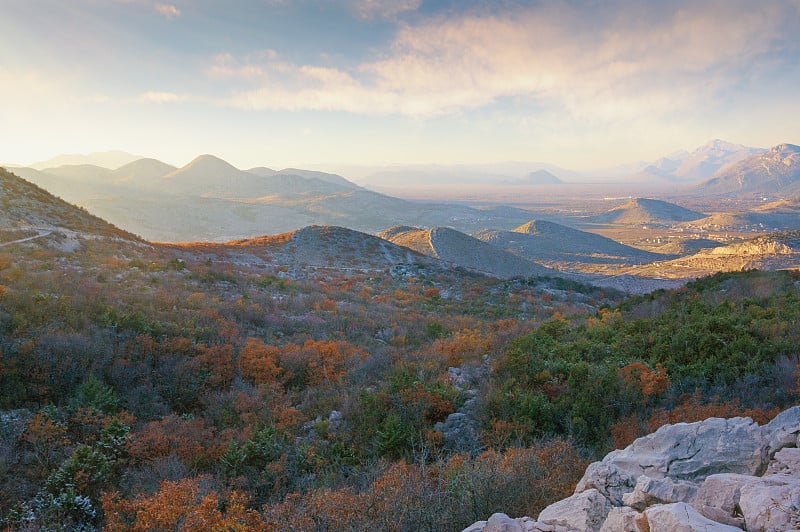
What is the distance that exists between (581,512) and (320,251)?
111 ft

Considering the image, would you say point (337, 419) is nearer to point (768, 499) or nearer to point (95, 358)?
point (95, 358)

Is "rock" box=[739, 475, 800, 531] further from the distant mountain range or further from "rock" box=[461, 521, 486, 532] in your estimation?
the distant mountain range

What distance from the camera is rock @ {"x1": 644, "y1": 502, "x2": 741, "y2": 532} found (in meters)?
2.47

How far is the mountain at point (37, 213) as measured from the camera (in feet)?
61.2

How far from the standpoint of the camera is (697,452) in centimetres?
389

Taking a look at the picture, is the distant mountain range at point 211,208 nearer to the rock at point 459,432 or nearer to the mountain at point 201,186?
the mountain at point 201,186

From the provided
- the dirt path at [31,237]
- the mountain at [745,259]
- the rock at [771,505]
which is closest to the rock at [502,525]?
the rock at [771,505]

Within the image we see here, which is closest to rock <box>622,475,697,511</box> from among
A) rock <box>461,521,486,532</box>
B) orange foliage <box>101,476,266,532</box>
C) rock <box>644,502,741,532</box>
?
rock <box>644,502,741,532</box>

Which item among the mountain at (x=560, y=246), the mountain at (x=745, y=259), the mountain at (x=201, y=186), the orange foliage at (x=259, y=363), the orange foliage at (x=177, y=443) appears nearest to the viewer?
the orange foliage at (x=177, y=443)

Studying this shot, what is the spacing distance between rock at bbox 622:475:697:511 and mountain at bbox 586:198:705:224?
171 meters

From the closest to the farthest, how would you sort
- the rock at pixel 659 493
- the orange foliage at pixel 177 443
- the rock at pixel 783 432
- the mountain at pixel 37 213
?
the rock at pixel 659 493 → the rock at pixel 783 432 → the orange foliage at pixel 177 443 → the mountain at pixel 37 213

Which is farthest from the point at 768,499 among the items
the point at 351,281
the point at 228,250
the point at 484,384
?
the point at 228,250

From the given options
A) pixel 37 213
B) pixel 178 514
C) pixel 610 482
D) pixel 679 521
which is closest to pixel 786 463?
pixel 610 482

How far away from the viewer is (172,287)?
1406 cm
